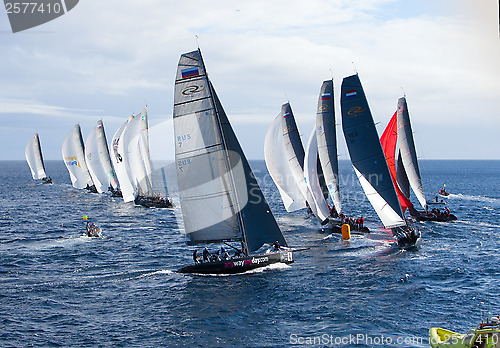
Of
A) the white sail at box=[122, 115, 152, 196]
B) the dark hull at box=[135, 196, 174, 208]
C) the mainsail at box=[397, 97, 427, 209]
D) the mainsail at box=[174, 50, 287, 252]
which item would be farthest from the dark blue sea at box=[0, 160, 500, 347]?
the white sail at box=[122, 115, 152, 196]

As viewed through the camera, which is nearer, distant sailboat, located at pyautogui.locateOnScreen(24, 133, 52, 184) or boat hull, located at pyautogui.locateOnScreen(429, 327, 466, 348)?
boat hull, located at pyautogui.locateOnScreen(429, 327, 466, 348)

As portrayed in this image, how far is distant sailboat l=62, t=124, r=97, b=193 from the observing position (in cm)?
10888

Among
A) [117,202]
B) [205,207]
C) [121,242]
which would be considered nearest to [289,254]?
[205,207]

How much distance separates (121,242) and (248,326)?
89.0 feet

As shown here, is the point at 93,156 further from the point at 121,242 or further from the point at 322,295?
the point at 322,295

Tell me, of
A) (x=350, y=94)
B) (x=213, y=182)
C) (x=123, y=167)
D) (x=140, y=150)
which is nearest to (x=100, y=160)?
(x=123, y=167)

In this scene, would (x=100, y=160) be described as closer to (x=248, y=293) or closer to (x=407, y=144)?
A: (x=407, y=144)

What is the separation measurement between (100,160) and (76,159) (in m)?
15.1

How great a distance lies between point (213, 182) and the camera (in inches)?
1405

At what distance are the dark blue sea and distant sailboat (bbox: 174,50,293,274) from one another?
7.22 ft

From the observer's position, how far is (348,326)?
26203 millimetres

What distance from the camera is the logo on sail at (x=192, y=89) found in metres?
34.7

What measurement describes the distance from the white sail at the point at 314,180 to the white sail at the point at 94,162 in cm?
5490

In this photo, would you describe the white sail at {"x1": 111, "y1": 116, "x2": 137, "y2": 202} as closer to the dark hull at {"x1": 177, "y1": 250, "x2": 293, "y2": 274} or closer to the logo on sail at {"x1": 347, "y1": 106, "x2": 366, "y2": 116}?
the logo on sail at {"x1": 347, "y1": 106, "x2": 366, "y2": 116}
